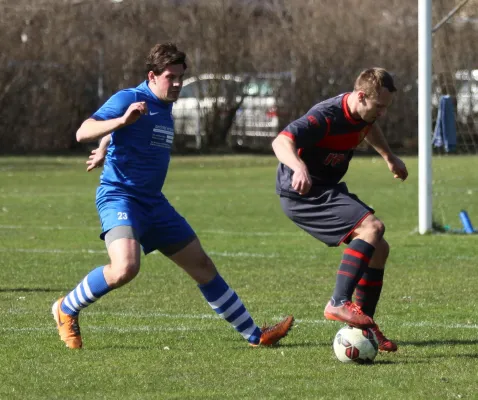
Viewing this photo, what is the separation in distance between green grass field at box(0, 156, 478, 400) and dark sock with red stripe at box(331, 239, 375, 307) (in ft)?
1.35

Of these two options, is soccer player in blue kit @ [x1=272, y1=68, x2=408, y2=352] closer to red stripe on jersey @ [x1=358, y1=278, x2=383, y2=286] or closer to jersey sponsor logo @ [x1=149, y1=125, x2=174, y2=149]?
red stripe on jersey @ [x1=358, y1=278, x2=383, y2=286]

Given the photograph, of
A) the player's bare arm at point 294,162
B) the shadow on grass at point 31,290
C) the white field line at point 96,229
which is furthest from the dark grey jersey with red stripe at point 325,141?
the white field line at point 96,229

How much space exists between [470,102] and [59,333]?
15322 mm

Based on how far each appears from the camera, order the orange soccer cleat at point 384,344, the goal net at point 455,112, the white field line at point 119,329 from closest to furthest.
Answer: the orange soccer cleat at point 384,344
the white field line at point 119,329
the goal net at point 455,112

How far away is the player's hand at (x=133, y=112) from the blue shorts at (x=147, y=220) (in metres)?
0.65

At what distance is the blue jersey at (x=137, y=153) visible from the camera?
23.0 ft

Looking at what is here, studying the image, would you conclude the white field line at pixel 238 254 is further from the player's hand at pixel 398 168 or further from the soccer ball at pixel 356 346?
the soccer ball at pixel 356 346

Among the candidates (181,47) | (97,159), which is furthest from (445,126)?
(181,47)

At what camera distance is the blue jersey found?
23.0 feet

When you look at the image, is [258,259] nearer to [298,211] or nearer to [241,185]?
[298,211]

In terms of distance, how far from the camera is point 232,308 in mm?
7195

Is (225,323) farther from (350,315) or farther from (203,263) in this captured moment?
(350,315)

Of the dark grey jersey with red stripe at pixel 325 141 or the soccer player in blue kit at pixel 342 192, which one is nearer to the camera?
the soccer player in blue kit at pixel 342 192

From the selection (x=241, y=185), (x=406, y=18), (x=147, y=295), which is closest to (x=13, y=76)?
(x=241, y=185)
